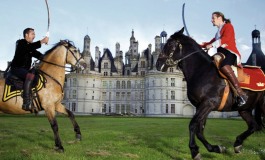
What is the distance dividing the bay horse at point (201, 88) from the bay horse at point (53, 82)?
300cm

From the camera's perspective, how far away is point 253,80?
7.71 metres

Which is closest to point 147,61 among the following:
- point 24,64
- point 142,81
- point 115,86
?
point 142,81

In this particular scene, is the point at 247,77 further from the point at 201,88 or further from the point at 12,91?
the point at 12,91

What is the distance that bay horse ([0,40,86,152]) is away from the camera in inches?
324

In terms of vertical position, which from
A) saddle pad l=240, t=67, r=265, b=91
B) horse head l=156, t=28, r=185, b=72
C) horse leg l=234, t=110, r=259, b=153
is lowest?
horse leg l=234, t=110, r=259, b=153

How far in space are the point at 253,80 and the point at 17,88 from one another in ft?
21.6

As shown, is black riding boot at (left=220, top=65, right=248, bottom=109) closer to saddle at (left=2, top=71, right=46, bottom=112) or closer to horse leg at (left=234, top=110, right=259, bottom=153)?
horse leg at (left=234, top=110, right=259, bottom=153)

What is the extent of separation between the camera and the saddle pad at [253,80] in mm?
7559

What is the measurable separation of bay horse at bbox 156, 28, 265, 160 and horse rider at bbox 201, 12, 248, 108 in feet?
0.77

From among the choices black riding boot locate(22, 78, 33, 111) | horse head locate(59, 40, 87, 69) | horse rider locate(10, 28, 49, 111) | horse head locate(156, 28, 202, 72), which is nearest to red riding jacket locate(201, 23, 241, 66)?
horse head locate(156, 28, 202, 72)

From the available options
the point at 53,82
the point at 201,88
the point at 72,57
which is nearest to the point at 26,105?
the point at 53,82

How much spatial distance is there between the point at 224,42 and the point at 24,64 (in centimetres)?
572

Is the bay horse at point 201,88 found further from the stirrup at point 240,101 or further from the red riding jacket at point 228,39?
the red riding jacket at point 228,39

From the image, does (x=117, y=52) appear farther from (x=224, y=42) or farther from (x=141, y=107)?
(x=224, y=42)
